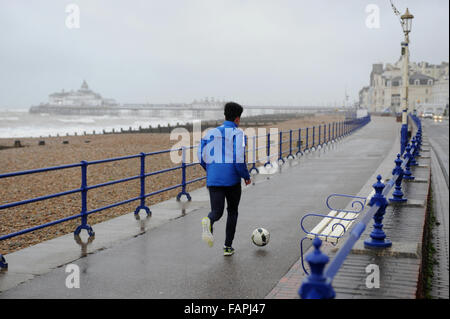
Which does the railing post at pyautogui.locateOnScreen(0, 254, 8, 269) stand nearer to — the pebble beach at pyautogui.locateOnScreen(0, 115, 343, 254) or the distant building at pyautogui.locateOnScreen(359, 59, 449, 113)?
the pebble beach at pyautogui.locateOnScreen(0, 115, 343, 254)

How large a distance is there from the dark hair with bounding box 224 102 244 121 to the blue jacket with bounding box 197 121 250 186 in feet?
0.25

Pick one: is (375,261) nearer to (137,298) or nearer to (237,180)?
(237,180)

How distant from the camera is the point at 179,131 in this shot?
8075 centimetres

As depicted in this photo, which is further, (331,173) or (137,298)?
(331,173)

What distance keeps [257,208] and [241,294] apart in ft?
16.4

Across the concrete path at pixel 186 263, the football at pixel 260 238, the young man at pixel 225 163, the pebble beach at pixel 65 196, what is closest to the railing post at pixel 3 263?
the concrete path at pixel 186 263

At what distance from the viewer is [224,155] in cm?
636

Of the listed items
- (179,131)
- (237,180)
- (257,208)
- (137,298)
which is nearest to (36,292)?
(137,298)

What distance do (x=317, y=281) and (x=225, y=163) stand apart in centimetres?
368

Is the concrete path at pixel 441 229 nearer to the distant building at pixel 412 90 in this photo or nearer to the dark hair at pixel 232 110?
the dark hair at pixel 232 110

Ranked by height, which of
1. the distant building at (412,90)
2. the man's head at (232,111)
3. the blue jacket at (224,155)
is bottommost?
the blue jacket at (224,155)

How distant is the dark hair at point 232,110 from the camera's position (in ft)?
21.0

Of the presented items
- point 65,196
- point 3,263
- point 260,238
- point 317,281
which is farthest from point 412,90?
point 317,281

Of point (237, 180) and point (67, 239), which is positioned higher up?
point (237, 180)
